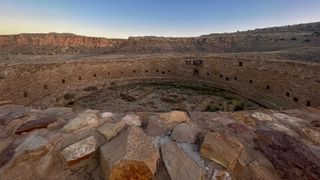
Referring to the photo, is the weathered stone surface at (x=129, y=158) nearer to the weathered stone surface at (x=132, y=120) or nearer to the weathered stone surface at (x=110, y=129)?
the weathered stone surface at (x=110, y=129)

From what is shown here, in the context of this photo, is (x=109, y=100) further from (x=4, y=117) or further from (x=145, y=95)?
(x=4, y=117)

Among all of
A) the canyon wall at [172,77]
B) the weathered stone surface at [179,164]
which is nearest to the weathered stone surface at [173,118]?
the weathered stone surface at [179,164]

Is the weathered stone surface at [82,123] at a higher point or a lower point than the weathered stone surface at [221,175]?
higher

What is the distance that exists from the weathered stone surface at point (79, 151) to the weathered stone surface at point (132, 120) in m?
0.45

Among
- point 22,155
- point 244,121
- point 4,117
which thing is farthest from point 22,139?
point 244,121

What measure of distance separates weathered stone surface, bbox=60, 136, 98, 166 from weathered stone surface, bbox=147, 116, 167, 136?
523 millimetres

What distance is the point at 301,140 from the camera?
6.64 ft

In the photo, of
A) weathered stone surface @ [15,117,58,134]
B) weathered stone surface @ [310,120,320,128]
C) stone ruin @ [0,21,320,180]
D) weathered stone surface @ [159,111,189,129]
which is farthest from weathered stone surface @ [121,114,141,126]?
weathered stone surface @ [310,120,320,128]

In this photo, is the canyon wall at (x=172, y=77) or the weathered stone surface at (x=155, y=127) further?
the canyon wall at (x=172, y=77)

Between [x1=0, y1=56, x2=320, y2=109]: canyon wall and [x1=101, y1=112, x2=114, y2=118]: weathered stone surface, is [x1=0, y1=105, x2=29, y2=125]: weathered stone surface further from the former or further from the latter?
[x1=0, y1=56, x2=320, y2=109]: canyon wall

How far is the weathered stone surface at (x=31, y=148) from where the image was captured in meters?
1.70

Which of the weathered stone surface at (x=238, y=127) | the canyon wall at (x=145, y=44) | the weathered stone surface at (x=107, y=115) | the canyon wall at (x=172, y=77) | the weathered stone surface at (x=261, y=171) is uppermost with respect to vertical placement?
the canyon wall at (x=145, y=44)

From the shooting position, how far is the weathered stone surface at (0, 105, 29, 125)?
2305 millimetres

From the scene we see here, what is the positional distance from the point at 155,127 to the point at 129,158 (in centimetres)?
63
